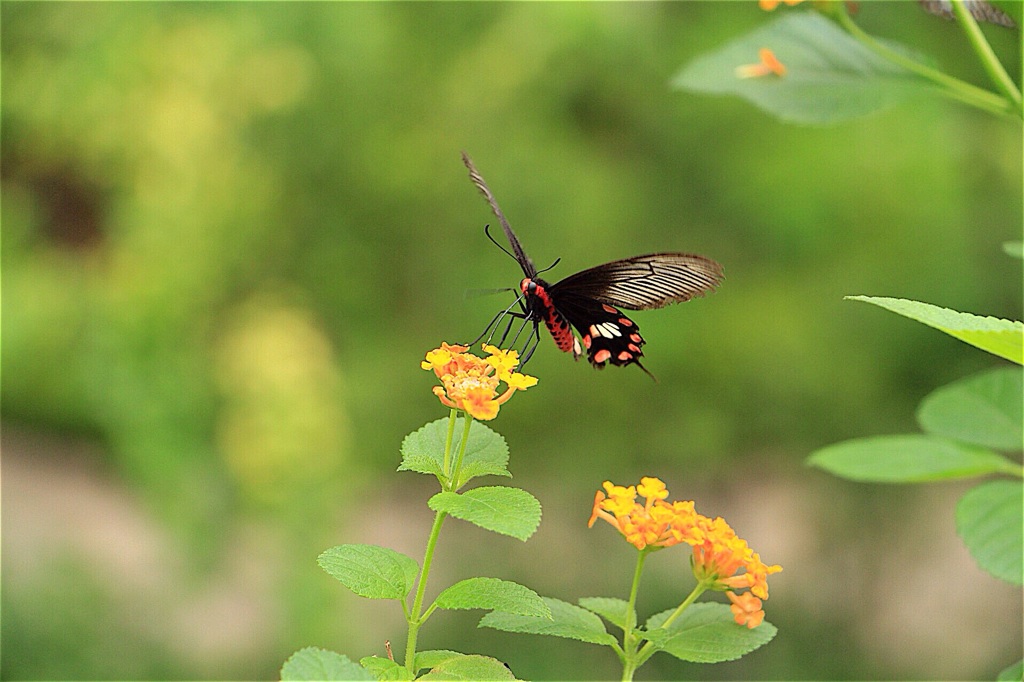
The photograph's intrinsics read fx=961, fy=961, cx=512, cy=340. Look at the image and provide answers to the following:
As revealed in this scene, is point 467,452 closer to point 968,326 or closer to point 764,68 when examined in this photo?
point 968,326

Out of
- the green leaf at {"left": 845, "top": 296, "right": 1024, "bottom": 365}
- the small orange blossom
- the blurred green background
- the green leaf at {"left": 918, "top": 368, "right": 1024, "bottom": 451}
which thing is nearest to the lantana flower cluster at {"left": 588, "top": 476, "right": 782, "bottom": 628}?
the green leaf at {"left": 845, "top": 296, "right": 1024, "bottom": 365}

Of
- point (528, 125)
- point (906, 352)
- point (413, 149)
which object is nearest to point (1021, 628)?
point (906, 352)

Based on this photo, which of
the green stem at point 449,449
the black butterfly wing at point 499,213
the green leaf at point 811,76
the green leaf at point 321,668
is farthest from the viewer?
the green leaf at point 811,76

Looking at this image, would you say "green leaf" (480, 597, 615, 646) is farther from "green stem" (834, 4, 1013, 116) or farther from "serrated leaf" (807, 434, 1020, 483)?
"green stem" (834, 4, 1013, 116)

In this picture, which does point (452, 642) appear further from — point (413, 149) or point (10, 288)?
point (10, 288)

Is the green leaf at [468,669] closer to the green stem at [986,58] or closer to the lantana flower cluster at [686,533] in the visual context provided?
the lantana flower cluster at [686,533]

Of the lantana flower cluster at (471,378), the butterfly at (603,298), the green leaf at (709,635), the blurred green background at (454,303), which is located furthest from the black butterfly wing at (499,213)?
the blurred green background at (454,303)
